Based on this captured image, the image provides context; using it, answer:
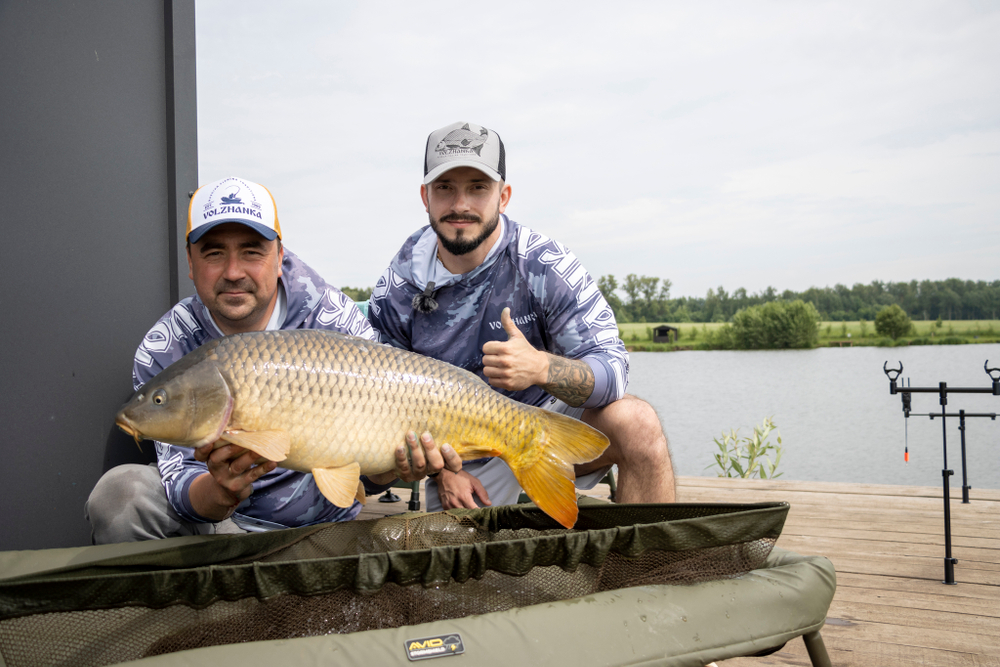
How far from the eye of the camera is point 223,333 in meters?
1.61

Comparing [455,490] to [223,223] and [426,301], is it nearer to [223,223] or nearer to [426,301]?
[426,301]

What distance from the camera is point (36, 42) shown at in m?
1.70

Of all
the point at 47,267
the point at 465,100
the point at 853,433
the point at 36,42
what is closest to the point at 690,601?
Answer: the point at 47,267

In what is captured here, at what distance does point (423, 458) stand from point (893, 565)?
5.75 feet

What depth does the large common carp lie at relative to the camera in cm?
110

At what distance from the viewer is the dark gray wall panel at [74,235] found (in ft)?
5.41

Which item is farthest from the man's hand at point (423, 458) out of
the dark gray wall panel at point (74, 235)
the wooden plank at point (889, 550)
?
the wooden plank at point (889, 550)

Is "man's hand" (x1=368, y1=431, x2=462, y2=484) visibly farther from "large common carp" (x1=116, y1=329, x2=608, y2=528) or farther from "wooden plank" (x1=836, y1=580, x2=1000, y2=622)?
"wooden plank" (x1=836, y1=580, x2=1000, y2=622)

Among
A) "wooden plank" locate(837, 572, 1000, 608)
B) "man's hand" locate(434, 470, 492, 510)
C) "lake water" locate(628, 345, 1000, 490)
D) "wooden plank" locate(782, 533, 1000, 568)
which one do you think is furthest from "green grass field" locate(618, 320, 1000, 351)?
"man's hand" locate(434, 470, 492, 510)

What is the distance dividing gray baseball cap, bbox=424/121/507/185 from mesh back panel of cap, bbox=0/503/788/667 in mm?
1006

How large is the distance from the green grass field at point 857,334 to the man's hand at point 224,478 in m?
11.7

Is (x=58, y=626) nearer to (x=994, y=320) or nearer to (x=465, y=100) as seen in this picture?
(x=465, y=100)

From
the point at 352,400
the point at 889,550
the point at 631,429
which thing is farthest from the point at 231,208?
the point at 889,550

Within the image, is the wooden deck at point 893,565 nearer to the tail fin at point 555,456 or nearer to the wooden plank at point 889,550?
the wooden plank at point 889,550
